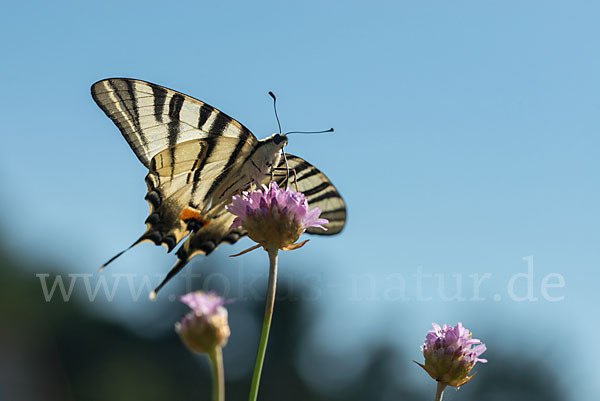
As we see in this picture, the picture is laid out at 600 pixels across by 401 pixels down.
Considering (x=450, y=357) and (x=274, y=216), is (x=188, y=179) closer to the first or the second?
(x=274, y=216)

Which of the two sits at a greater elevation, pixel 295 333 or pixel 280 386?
pixel 295 333

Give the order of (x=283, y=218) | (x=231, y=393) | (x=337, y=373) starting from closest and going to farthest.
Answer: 1. (x=283, y=218)
2. (x=231, y=393)
3. (x=337, y=373)

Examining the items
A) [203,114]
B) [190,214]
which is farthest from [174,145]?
[190,214]

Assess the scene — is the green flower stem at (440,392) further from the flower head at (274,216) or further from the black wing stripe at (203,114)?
the black wing stripe at (203,114)

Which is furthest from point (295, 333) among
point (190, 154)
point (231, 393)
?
point (190, 154)

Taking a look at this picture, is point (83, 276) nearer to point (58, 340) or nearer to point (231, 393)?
point (58, 340)

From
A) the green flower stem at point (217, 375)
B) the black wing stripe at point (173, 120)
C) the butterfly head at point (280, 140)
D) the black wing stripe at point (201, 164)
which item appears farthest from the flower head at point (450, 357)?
the black wing stripe at point (173, 120)

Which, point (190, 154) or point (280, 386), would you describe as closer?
point (190, 154)
